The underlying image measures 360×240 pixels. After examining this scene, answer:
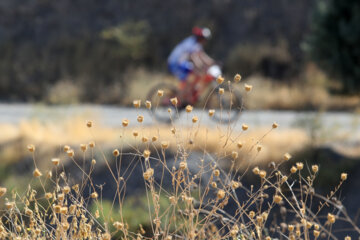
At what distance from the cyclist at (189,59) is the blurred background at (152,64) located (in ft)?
5.36

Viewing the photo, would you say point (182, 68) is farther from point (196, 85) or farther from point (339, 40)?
point (339, 40)

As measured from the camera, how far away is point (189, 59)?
36.7 ft

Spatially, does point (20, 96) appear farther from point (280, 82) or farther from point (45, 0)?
point (280, 82)

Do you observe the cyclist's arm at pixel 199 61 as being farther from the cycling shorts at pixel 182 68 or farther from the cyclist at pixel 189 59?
the cycling shorts at pixel 182 68

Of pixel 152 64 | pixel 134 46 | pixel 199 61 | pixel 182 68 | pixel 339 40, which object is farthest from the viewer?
pixel 152 64

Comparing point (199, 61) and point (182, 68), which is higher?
point (199, 61)

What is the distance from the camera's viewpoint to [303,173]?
823 centimetres

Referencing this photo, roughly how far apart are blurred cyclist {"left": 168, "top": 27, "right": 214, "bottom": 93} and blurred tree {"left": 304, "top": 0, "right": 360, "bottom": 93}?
2.19 metres

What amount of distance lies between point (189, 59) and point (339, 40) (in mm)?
3042

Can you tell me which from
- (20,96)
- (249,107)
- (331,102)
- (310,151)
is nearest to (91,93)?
(20,96)

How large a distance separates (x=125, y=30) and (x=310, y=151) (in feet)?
48.9

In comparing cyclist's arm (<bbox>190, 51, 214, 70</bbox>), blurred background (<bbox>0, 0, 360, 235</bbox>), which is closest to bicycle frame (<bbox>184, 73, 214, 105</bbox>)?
cyclist's arm (<bbox>190, 51, 214, 70</bbox>)

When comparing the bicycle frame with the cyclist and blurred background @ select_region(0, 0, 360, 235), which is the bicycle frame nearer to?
the cyclist

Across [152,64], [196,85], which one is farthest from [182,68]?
[152,64]
